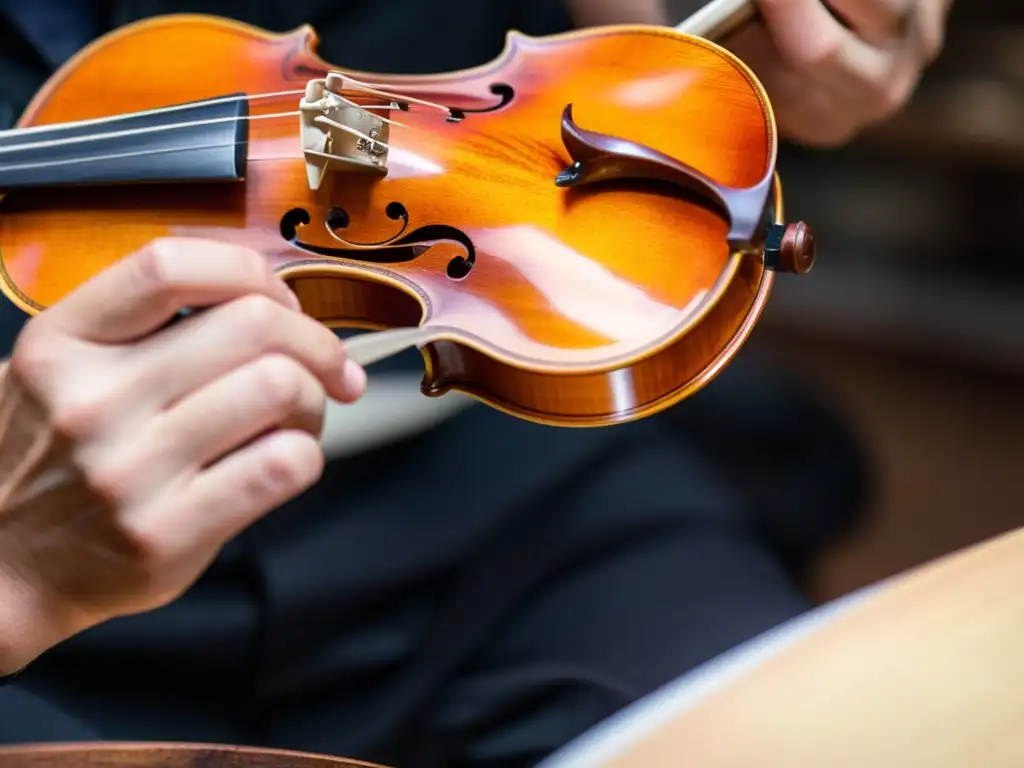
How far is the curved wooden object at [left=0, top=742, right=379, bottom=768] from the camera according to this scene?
0.34 meters

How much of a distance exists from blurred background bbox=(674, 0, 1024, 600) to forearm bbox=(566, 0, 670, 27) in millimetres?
754

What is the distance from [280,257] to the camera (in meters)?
0.52

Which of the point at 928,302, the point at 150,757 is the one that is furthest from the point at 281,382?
the point at 928,302

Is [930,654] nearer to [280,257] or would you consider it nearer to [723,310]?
[723,310]

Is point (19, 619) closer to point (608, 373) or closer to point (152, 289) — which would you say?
point (152, 289)

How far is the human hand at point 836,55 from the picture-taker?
0.58 m

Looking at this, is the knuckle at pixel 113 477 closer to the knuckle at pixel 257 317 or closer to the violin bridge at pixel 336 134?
the knuckle at pixel 257 317

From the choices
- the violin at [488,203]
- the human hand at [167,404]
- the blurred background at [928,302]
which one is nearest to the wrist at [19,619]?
the human hand at [167,404]

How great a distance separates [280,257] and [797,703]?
14.1 inches

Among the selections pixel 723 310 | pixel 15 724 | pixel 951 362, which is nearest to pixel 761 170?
pixel 723 310

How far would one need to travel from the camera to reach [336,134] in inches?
20.4

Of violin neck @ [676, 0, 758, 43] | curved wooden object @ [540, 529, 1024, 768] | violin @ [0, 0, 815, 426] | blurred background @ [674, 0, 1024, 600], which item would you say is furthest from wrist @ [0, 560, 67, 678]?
blurred background @ [674, 0, 1024, 600]

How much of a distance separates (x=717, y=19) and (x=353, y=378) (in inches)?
12.5

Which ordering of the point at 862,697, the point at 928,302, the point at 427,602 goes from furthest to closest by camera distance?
the point at 928,302
the point at 427,602
the point at 862,697
